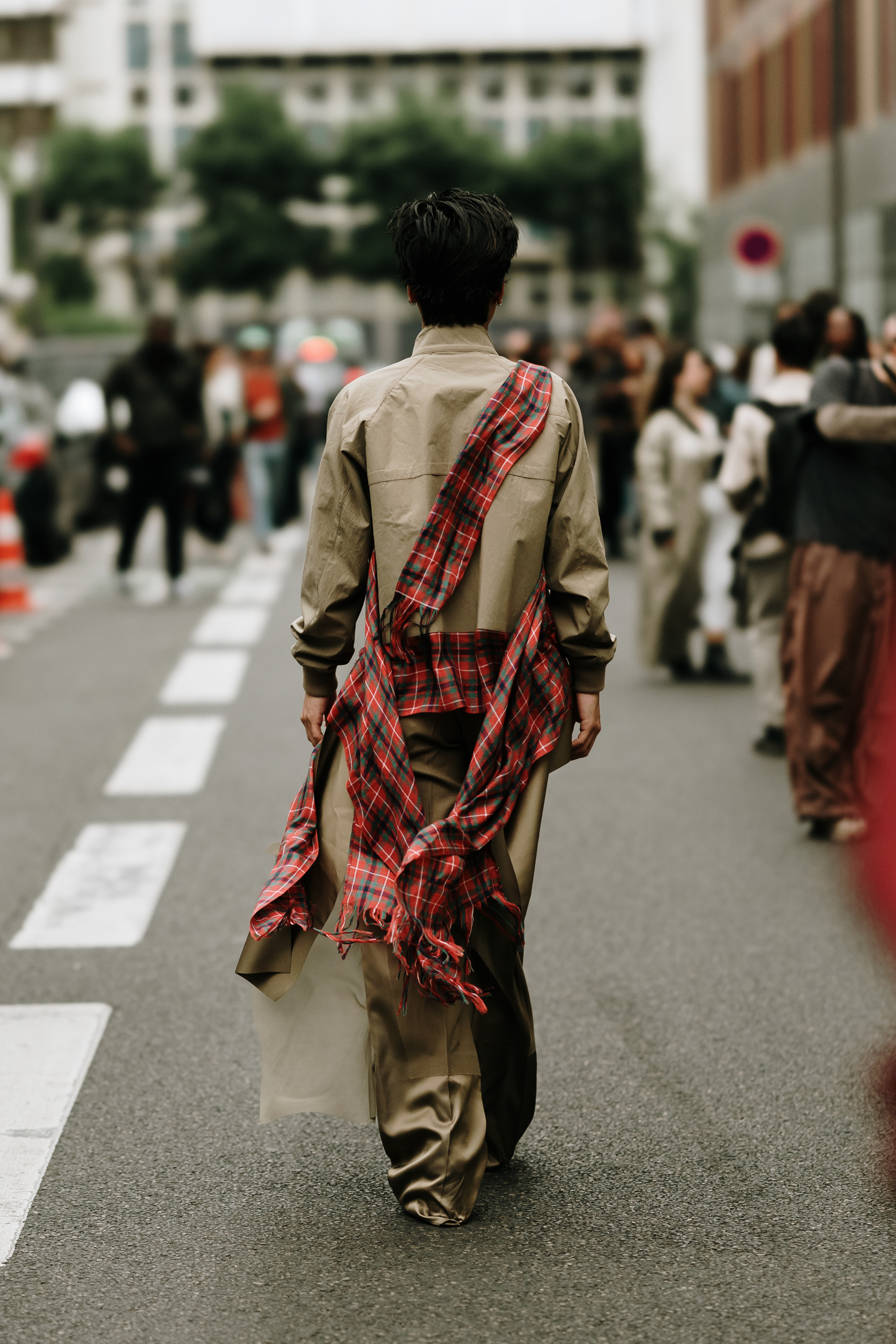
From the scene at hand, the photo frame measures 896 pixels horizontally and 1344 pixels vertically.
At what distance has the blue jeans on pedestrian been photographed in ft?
63.1

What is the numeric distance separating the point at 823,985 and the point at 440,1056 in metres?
2.02

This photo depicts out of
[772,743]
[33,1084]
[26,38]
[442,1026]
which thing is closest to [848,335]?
[772,743]

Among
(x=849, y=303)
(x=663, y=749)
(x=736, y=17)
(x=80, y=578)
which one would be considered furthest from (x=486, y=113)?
(x=663, y=749)

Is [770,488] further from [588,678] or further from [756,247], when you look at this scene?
[756,247]

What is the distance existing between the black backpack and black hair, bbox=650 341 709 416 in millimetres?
2450

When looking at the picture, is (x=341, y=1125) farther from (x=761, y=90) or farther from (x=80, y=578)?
(x=761, y=90)

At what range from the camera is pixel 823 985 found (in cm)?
577

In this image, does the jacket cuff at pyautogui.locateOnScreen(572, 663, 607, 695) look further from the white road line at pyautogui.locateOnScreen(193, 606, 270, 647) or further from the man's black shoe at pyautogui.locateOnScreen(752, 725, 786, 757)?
the white road line at pyautogui.locateOnScreen(193, 606, 270, 647)

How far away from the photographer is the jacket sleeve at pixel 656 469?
455 inches

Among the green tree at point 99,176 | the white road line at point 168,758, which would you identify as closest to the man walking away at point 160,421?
the white road line at point 168,758

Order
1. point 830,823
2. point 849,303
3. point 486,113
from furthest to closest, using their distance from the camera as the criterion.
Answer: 1. point 486,113
2. point 849,303
3. point 830,823

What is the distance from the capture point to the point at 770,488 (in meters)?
9.09

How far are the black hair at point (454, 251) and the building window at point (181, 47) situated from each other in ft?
383

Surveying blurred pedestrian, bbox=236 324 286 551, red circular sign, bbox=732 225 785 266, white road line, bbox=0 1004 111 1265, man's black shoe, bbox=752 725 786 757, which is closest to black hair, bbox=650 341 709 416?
man's black shoe, bbox=752 725 786 757
